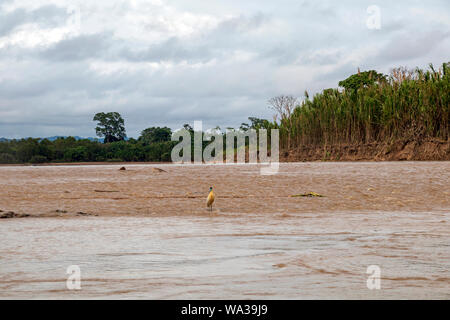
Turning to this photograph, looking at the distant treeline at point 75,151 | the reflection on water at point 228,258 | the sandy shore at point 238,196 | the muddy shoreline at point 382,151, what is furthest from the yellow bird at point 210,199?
the distant treeline at point 75,151

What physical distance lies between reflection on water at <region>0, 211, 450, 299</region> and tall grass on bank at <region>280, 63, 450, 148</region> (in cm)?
1879

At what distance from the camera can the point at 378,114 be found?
25.6m

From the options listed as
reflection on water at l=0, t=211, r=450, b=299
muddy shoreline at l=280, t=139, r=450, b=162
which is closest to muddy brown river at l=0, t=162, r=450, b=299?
reflection on water at l=0, t=211, r=450, b=299

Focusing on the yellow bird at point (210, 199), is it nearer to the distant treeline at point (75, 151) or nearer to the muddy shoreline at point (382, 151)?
the muddy shoreline at point (382, 151)

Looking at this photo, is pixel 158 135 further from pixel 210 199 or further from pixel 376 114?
pixel 210 199

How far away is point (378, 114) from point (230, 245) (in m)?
22.8

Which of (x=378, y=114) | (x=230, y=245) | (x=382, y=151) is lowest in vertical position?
(x=230, y=245)

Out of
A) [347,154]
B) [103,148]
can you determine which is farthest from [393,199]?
[103,148]

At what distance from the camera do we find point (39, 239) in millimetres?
4852

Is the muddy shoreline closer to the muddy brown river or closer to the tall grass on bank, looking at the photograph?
the tall grass on bank

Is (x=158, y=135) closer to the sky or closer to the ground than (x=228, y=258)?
closer to the sky

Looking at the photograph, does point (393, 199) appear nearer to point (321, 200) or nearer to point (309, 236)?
point (321, 200)

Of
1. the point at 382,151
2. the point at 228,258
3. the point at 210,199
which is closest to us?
the point at 228,258

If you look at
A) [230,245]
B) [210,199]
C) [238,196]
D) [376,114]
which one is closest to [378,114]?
[376,114]
